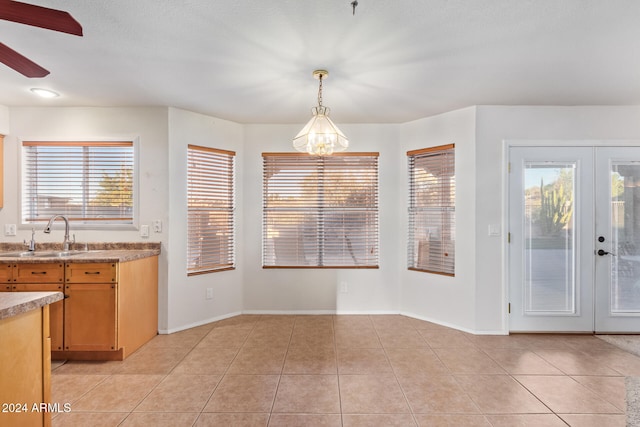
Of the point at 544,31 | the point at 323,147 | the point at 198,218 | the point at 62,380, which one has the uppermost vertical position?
the point at 544,31

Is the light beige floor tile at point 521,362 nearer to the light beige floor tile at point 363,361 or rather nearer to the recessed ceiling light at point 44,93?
the light beige floor tile at point 363,361

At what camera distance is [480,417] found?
2.06 meters

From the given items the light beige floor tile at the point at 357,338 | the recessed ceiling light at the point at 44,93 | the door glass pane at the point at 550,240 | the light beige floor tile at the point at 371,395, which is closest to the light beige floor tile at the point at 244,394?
the light beige floor tile at the point at 371,395

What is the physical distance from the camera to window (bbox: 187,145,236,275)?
3752mm

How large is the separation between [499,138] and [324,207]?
7.28ft

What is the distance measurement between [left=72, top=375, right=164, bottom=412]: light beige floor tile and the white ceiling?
2.57 m

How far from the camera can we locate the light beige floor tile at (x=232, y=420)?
1.99m

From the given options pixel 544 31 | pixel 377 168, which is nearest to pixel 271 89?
pixel 377 168

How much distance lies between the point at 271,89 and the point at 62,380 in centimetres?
308

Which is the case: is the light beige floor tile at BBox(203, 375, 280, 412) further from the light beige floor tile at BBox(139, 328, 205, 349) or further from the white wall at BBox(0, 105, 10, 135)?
the white wall at BBox(0, 105, 10, 135)

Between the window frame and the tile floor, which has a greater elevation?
the window frame

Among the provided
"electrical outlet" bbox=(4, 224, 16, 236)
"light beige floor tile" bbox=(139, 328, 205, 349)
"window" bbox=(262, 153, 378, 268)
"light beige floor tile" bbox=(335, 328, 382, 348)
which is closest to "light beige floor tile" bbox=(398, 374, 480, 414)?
"light beige floor tile" bbox=(335, 328, 382, 348)

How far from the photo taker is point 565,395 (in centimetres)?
232

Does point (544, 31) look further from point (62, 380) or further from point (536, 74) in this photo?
point (62, 380)
